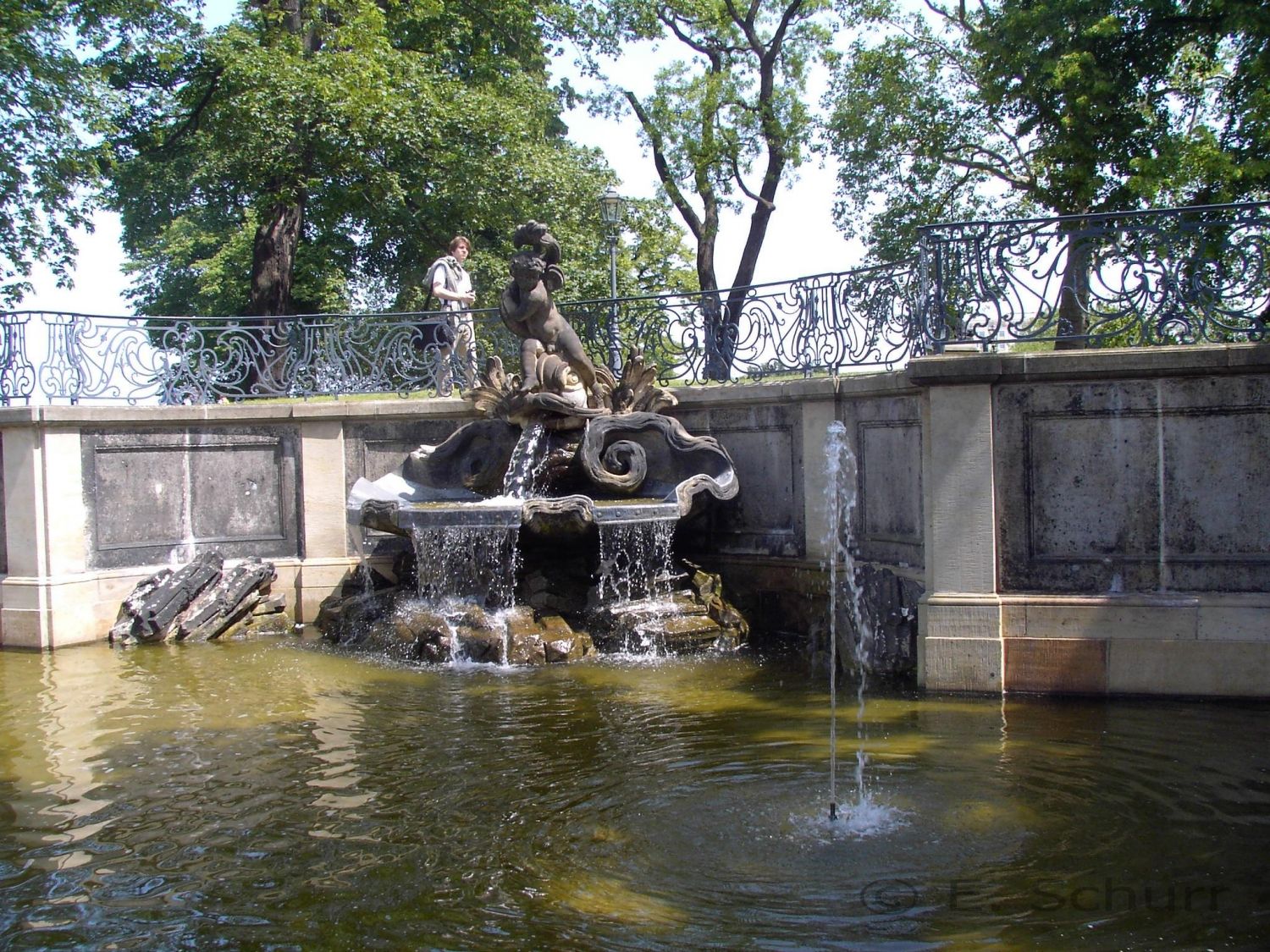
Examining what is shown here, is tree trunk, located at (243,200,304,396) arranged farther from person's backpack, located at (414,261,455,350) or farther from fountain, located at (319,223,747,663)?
fountain, located at (319,223,747,663)

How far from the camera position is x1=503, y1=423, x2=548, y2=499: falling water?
10.4m

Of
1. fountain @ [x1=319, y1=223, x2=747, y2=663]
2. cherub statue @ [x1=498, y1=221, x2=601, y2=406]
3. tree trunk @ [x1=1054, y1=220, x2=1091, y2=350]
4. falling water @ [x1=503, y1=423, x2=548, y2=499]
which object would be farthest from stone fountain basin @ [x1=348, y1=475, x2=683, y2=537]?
tree trunk @ [x1=1054, y1=220, x2=1091, y2=350]

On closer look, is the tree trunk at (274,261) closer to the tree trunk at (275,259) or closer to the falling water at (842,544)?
the tree trunk at (275,259)

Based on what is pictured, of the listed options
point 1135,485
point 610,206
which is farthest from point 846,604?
point 610,206

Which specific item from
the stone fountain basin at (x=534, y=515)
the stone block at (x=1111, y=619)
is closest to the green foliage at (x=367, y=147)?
the stone fountain basin at (x=534, y=515)

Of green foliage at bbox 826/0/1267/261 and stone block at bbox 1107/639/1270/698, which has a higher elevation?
green foliage at bbox 826/0/1267/261

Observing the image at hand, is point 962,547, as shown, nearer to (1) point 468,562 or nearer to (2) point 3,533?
(1) point 468,562

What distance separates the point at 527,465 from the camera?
1048 centimetres

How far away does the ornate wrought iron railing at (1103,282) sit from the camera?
715 cm

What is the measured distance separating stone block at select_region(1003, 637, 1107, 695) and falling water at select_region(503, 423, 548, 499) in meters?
4.53

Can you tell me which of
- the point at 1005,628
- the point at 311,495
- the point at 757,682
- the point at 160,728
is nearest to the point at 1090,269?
the point at 1005,628

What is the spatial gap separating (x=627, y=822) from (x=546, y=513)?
4582mm

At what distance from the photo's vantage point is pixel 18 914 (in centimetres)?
428

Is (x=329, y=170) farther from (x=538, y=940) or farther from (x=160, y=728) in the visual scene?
(x=538, y=940)
